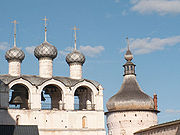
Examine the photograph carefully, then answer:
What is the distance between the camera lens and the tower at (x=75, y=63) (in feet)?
91.3

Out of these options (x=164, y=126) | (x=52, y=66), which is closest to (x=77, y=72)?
(x=52, y=66)

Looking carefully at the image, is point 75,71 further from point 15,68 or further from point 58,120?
point 15,68

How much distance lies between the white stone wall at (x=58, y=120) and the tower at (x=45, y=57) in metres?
2.60

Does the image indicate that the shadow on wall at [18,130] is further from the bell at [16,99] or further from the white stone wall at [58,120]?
the bell at [16,99]

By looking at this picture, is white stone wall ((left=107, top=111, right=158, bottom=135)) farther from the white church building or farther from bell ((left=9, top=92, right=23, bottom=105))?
bell ((left=9, top=92, right=23, bottom=105))

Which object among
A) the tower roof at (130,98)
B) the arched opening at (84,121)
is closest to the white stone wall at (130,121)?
the tower roof at (130,98)

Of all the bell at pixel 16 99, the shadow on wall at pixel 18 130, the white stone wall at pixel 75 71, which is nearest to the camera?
the shadow on wall at pixel 18 130

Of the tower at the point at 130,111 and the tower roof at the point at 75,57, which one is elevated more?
Result: the tower roof at the point at 75,57

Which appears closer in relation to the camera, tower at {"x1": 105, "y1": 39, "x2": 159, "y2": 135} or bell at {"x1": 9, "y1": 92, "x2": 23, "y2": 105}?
bell at {"x1": 9, "y1": 92, "x2": 23, "y2": 105}

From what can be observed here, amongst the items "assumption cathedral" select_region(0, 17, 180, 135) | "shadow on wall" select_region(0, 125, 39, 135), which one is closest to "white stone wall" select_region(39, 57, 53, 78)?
"assumption cathedral" select_region(0, 17, 180, 135)

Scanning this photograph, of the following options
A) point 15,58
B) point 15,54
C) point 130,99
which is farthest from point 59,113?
point 130,99

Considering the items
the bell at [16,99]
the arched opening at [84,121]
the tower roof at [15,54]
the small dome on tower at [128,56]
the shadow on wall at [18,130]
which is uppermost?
the small dome on tower at [128,56]

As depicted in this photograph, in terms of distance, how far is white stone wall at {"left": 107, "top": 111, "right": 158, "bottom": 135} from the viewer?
1123 inches

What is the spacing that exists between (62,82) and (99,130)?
372cm
